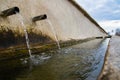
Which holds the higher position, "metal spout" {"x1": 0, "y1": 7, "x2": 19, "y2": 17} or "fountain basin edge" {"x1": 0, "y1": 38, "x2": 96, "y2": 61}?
"metal spout" {"x1": 0, "y1": 7, "x2": 19, "y2": 17}

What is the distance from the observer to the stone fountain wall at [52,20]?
6113 millimetres

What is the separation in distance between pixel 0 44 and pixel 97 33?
1161 centimetres

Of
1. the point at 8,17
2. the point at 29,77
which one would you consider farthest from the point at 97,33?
the point at 29,77

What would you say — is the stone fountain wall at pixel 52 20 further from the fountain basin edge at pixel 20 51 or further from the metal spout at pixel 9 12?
the fountain basin edge at pixel 20 51

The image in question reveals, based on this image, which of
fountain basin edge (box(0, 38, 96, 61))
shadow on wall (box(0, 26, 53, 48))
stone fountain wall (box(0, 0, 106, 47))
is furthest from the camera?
stone fountain wall (box(0, 0, 106, 47))

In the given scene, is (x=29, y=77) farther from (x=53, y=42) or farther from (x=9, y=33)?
(x=53, y=42)

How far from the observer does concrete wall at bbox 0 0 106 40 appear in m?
6.20

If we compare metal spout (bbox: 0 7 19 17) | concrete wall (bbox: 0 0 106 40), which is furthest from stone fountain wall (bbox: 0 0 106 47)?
metal spout (bbox: 0 7 19 17)

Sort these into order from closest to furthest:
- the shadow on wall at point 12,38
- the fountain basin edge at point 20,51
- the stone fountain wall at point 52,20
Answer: the fountain basin edge at point 20,51, the shadow on wall at point 12,38, the stone fountain wall at point 52,20

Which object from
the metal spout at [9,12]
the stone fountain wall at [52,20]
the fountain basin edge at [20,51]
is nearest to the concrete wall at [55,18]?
the stone fountain wall at [52,20]

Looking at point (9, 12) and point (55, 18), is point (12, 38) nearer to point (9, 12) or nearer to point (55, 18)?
point (9, 12)

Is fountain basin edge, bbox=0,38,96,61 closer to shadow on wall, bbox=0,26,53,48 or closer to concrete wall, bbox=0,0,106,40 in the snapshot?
shadow on wall, bbox=0,26,53,48

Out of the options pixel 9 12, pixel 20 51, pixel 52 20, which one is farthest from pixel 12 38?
pixel 52 20

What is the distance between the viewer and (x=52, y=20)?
866cm
